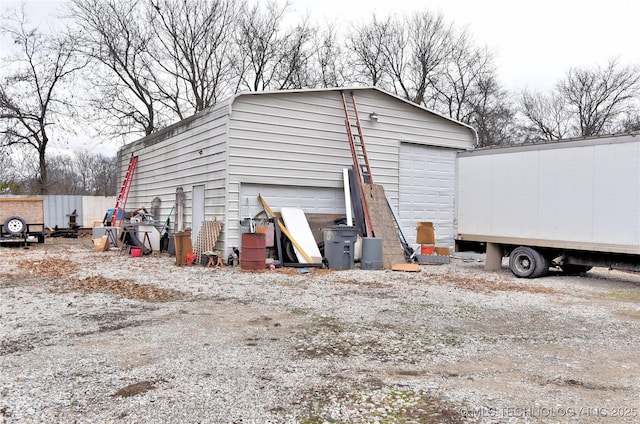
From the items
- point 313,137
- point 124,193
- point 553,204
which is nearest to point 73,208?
point 124,193

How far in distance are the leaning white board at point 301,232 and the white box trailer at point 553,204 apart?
3.50 meters

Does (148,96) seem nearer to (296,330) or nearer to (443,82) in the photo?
(443,82)

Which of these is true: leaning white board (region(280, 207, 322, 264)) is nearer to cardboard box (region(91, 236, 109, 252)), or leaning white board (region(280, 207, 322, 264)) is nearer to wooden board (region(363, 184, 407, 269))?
wooden board (region(363, 184, 407, 269))

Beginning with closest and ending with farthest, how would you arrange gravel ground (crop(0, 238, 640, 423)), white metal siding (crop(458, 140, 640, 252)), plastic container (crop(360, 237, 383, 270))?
gravel ground (crop(0, 238, 640, 423)) → white metal siding (crop(458, 140, 640, 252)) → plastic container (crop(360, 237, 383, 270))

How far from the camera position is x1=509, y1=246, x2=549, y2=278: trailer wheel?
973cm

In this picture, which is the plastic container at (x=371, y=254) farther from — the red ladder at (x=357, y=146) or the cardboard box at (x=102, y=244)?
the cardboard box at (x=102, y=244)

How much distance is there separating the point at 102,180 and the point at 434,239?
38.5 m

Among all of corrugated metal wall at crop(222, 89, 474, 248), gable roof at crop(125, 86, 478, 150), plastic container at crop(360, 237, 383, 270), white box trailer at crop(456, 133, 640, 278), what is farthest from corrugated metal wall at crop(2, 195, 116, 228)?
white box trailer at crop(456, 133, 640, 278)

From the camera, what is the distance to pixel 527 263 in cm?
999

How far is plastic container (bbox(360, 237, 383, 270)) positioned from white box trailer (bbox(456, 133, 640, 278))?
6.42ft

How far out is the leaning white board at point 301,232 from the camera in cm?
1139

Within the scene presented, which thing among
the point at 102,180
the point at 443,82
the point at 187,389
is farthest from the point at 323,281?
the point at 102,180

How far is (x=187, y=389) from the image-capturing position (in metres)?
3.55

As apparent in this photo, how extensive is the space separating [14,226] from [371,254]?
13311 mm
